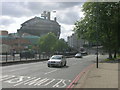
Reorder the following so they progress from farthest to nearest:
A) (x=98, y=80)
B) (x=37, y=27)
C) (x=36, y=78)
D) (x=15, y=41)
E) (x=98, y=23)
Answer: (x=37, y=27)
(x=15, y=41)
(x=98, y=23)
(x=36, y=78)
(x=98, y=80)

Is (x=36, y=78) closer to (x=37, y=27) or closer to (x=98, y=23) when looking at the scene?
(x=98, y=23)

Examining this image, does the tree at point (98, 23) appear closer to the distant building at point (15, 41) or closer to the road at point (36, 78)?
the road at point (36, 78)

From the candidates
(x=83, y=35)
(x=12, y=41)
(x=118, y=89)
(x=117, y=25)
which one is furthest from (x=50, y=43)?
(x=118, y=89)

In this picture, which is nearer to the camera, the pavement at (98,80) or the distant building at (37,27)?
the pavement at (98,80)

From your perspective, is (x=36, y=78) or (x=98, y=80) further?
(x=36, y=78)

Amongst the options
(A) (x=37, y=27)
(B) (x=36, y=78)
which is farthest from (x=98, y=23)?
(A) (x=37, y=27)

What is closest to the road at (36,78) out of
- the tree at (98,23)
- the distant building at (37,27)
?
the tree at (98,23)

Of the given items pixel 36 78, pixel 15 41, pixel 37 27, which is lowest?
pixel 36 78

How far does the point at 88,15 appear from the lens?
57.6 m

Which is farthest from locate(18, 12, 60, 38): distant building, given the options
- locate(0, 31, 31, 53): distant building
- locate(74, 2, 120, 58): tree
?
locate(74, 2, 120, 58): tree

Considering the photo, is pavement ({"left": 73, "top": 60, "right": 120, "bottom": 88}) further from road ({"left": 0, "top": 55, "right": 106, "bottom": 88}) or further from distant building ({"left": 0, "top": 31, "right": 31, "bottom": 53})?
distant building ({"left": 0, "top": 31, "right": 31, "bottom": 53})

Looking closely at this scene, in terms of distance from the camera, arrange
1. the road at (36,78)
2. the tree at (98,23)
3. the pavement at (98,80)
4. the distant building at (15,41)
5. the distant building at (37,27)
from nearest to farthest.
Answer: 1. the pavement at (98,80)
2. the road at (36,78)
3. the tree at (98,23)
4. the distant building at (15,41)
5. the distant building at (37,27)

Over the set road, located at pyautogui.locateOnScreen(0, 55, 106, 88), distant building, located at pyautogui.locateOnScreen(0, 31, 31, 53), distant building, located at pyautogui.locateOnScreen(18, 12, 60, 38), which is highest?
distant building, located at pyautogui.locateOnScreen(18, 12, 60, 38)

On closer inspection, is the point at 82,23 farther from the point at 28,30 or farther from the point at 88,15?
the point at 28,30
